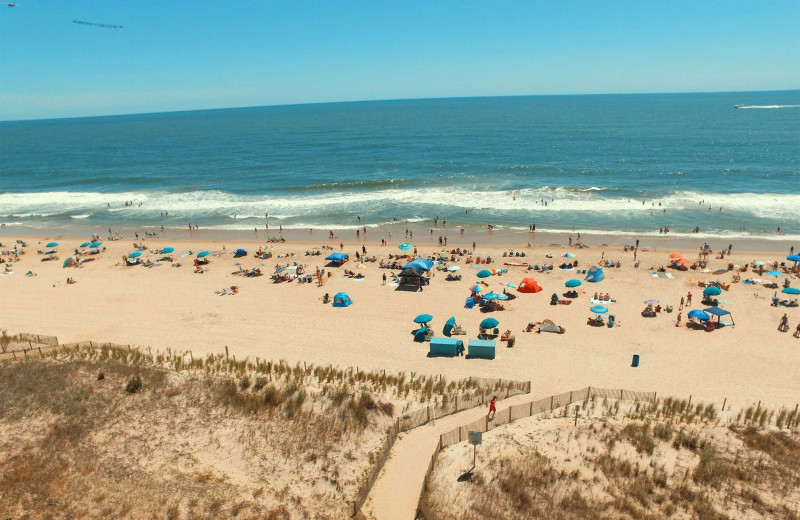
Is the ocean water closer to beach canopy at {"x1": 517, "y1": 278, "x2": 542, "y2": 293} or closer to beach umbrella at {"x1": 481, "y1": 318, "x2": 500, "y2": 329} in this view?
beach canopy at {"x1": 517, "y1": 278, "x2": 542, "y2": 293}

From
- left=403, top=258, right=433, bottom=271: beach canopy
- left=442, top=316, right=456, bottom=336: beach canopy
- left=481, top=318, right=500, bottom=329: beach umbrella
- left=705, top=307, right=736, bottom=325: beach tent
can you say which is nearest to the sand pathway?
left=481, top=318, right=500, bottom=329: beach umbrella

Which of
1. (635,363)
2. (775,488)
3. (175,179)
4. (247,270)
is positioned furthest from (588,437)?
(175,179)

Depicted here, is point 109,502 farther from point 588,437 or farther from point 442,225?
point 442,225

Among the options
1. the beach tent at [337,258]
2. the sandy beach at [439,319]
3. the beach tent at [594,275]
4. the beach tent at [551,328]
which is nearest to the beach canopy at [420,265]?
the sandy beach at [439,319]

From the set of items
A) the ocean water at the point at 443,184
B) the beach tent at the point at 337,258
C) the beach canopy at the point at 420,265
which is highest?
the ocean water at the point at 443,184

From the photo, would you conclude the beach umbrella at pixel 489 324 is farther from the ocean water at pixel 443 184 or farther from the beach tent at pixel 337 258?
the ocean water at pixel 443 184

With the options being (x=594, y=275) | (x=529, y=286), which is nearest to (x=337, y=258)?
(x=529, y=286)
